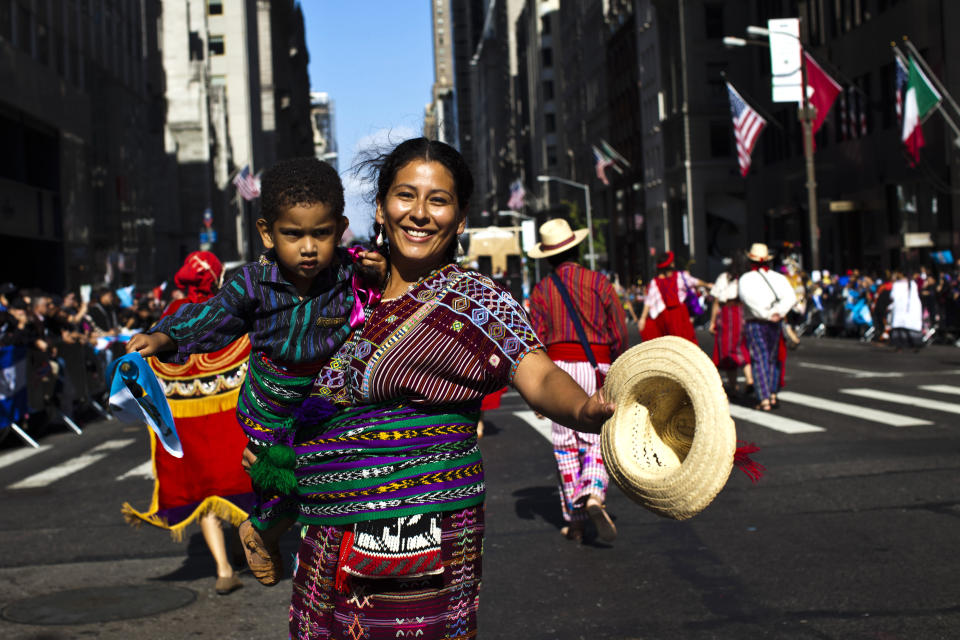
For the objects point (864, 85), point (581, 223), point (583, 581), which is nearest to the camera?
point (583, 581)

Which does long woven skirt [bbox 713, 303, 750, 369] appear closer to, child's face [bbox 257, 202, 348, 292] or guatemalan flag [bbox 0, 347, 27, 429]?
guatemalan flag [bbox 0, 347, 27, 429]

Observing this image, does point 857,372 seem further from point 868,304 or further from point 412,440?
point 412,440

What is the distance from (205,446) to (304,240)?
3.55 m

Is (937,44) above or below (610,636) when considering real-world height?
above

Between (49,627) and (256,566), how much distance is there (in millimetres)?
3051

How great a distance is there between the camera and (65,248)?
39219 millimetres

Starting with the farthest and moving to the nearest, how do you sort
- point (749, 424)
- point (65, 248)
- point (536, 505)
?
point (65, 248) < point (749, 424) < point (536, 505)

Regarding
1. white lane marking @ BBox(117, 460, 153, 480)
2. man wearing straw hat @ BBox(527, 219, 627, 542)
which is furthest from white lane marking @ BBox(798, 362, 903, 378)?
man wearing straw hat @ BBox(527, 219, 627, 542)

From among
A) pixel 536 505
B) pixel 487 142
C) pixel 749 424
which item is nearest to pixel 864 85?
pixel 749 424

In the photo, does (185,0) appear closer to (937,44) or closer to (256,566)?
(937,44)

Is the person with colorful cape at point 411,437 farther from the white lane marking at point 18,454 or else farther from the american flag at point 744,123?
the american flag at point 744,123

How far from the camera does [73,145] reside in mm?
40188

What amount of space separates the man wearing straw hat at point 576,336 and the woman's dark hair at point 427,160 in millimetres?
4205

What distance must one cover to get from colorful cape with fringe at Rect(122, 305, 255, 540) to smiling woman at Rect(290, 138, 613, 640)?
3563 mm
